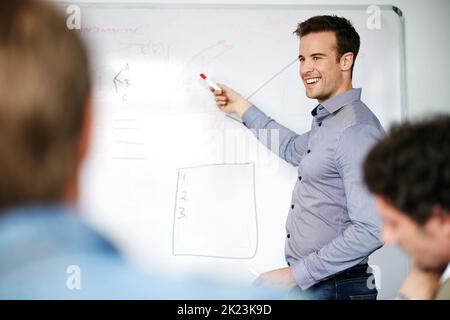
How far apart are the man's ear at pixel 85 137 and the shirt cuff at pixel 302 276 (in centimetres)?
125

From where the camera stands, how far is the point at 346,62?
1865 millimetres

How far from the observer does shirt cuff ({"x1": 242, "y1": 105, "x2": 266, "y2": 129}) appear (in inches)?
76.7

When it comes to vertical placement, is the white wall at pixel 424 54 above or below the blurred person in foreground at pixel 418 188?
above

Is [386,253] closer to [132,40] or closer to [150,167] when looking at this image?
[150,167]

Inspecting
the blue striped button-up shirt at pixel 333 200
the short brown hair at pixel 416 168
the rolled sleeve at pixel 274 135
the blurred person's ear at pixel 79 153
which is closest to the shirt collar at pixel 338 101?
the blue striped button-up shirt at pixel 333 200

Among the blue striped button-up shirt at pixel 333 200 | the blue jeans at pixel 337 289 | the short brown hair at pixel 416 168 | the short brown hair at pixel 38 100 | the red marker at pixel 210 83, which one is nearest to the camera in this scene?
the short brown hair at pixel 38 100

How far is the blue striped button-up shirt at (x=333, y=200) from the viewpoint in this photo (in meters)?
1.62

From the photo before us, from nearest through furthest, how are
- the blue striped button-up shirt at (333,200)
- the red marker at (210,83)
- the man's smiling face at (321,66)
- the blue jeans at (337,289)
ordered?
1. the blue striped button-up shirt at (333,200)
2. the blue jeans at (337,289)
3. the man's smiling face at (321,66)
4. the red marker at (210,83)

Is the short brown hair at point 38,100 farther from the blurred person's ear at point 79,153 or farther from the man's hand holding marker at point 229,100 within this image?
the man's hand holding marker at point 229,100

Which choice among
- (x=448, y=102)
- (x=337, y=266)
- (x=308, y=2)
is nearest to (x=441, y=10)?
(x=448, y=102)

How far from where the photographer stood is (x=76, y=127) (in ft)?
1.75

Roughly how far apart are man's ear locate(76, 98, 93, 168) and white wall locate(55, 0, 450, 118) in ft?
5.16

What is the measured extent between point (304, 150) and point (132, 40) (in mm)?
779

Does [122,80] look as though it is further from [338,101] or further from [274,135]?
[338,101]
